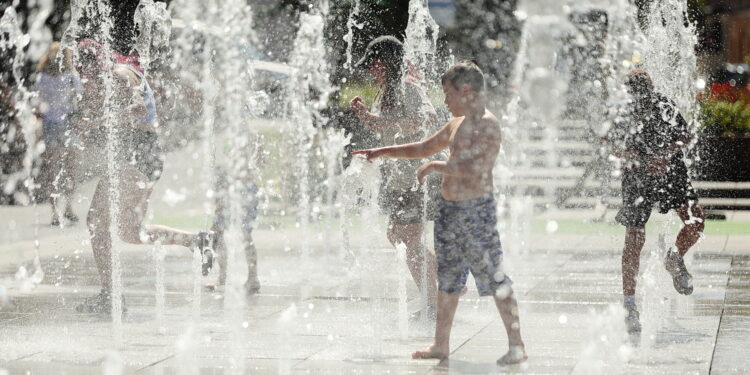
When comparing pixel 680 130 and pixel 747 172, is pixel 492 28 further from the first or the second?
pixel 680 130

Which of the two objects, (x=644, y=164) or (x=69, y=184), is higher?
(x=644, y=164)

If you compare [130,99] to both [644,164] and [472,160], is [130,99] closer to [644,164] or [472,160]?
[472,160]

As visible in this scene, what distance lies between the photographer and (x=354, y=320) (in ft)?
22.3

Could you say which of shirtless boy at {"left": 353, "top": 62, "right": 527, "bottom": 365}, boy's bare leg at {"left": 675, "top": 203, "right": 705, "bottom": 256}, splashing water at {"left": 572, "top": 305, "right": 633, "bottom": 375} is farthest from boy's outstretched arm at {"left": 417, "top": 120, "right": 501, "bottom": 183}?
boy's bare leg at {"left": 675, "top": 203, "right": 705, "bottom": 256}

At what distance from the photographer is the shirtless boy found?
543 cm

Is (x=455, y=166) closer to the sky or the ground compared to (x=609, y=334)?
closer to the sky

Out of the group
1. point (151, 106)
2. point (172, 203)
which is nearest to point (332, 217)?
point (172, 203)

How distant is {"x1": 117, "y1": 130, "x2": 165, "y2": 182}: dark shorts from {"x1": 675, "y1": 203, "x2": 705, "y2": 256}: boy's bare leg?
3.23 meters


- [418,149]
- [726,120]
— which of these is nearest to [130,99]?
[418,149]

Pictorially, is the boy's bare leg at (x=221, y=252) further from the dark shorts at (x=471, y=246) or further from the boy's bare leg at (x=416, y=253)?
the dark shorts at (x=471, y=246)

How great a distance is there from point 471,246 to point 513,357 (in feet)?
1.83

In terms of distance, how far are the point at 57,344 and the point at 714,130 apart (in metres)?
11.5

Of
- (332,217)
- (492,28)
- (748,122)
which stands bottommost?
(332,217)

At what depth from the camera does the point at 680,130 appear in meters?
6.73
